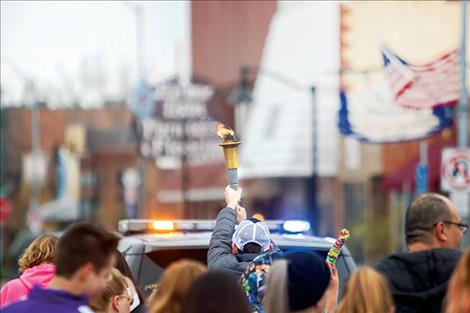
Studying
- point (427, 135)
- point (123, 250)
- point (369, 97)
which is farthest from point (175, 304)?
point (369, 97)

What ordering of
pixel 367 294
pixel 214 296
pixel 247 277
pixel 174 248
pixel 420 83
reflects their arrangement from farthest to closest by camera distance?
1. pixel 420 83
2. pixel 174 248
3. pixel 247 277
4. pixel 367 294
5. pixel 214 296

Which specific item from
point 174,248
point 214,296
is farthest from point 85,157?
point 214,296

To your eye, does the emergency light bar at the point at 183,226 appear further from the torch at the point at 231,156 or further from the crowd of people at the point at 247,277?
the crowd of people at the point at 247,277

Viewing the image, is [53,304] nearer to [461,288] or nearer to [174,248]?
[461,288]

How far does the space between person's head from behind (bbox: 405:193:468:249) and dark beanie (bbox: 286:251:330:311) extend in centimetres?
123

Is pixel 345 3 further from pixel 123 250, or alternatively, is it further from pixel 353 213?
pixel 123 250

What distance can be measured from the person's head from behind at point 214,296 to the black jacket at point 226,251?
2.13 meters

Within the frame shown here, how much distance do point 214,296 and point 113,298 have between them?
1.96 meters

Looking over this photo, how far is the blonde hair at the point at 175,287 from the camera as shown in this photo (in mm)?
5273

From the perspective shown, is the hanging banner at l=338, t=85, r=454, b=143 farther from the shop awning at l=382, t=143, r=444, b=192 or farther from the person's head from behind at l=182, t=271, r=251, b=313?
the person's head from behind at l=182, t=271, r=251, b=313

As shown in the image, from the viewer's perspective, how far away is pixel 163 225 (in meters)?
9.23

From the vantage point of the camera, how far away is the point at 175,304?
5.28m

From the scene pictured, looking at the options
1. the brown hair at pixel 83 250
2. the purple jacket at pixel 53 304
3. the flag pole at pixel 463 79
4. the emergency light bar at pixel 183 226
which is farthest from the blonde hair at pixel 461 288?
the flag pole at pixel 463 79

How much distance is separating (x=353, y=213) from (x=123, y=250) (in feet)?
121
